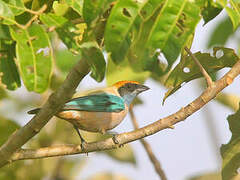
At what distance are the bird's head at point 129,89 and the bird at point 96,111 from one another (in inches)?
4.8

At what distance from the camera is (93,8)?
255 cm

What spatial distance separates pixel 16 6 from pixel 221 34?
2038mm

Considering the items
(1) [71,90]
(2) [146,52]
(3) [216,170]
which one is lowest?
(3) [216,170]

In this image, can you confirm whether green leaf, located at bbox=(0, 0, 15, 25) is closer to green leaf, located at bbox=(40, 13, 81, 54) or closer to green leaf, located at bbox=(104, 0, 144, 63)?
green leaf, located at bbox=(40, 13, 81, 54)

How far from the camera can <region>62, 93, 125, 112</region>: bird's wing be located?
4.96 metres

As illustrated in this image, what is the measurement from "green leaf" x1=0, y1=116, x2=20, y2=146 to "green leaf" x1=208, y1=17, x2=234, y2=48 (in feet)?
6.23

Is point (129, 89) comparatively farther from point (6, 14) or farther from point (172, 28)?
point (172, 28)

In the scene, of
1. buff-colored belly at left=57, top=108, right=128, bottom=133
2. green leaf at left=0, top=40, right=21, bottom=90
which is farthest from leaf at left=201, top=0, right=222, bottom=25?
buff-colored belly at left=57, top=108, right=128, bottom=133

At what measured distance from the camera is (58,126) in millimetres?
5457

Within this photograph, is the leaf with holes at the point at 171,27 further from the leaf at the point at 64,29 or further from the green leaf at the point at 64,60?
the green leaf at the point at 64,60

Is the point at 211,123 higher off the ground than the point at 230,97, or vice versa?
A: the point at 211,123

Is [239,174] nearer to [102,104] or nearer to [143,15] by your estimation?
[102,104]

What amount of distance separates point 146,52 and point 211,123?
1832mm

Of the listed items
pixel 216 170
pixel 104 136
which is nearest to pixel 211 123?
pixel 216 170
